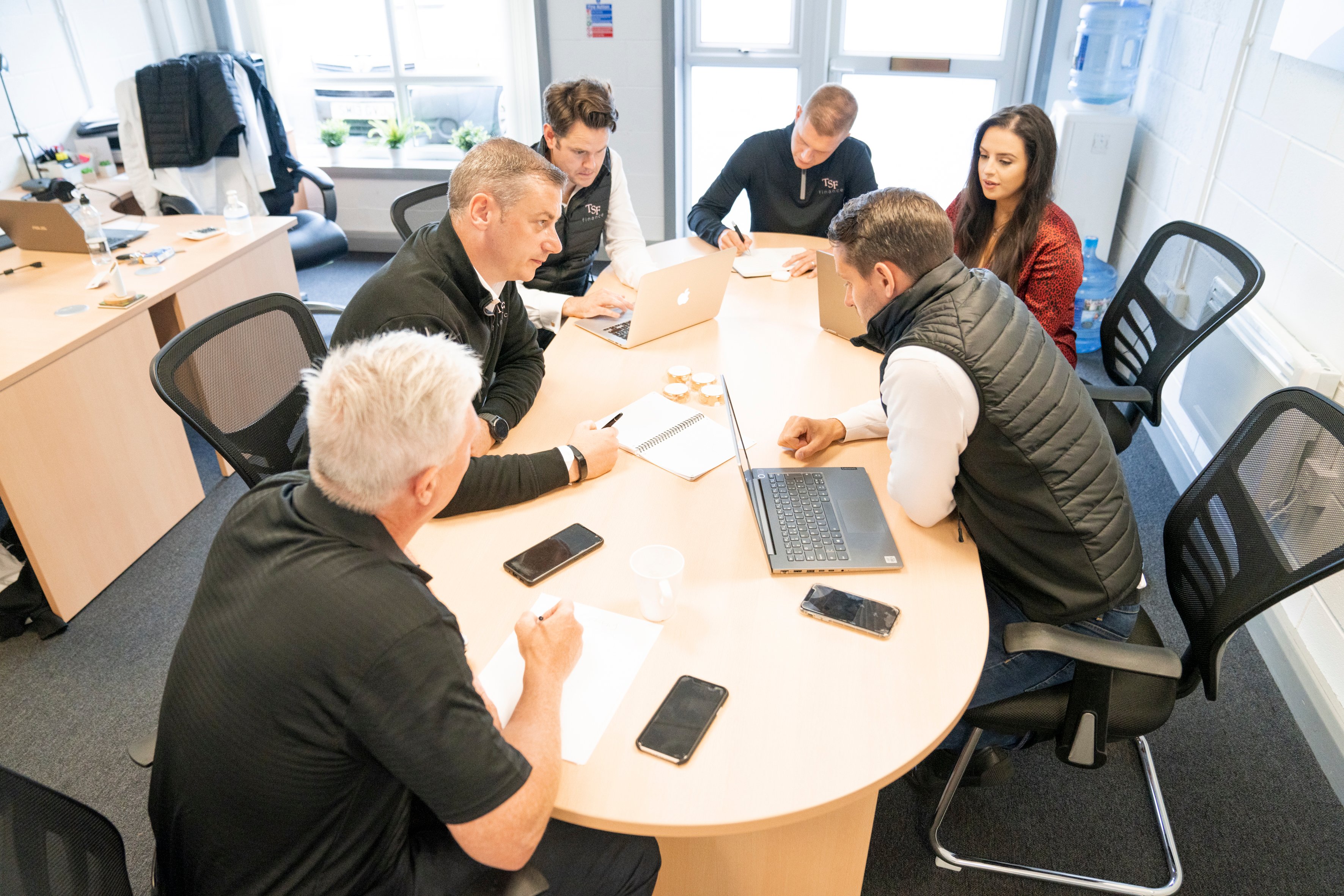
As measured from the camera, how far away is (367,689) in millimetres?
943

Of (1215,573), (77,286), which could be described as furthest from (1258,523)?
(77,286)

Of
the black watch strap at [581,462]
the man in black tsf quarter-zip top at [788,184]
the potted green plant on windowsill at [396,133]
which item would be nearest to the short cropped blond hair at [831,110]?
the man in black tsf quarter-zip top at [788,184]

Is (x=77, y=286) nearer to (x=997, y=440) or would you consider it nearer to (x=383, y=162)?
(x=383, y=162)

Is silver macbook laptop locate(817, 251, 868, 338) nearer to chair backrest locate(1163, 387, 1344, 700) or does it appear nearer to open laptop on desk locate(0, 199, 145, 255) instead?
chair backrest locate(1163, 387, 1344, 700)

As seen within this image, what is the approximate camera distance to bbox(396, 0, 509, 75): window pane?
4531 mm

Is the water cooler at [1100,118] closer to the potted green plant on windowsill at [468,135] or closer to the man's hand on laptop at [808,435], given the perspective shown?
the man's hand on laptop at [808,435]

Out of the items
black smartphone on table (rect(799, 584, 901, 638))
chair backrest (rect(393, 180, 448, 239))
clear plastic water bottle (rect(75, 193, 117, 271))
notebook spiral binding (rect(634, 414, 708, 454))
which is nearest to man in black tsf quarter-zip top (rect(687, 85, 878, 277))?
chair backrest (rect(393, 180, 448, 239))

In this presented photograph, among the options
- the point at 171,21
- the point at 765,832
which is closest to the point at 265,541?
the point at 765,832

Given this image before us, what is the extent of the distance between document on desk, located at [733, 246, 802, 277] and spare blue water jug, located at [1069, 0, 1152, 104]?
1841 millimetres

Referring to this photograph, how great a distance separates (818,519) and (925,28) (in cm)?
360

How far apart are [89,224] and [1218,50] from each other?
3869 millimetres

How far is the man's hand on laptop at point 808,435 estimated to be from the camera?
5.79 ft

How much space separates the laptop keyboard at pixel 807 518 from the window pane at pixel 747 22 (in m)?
3.42

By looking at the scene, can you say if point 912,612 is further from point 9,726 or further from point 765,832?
point 9,726
